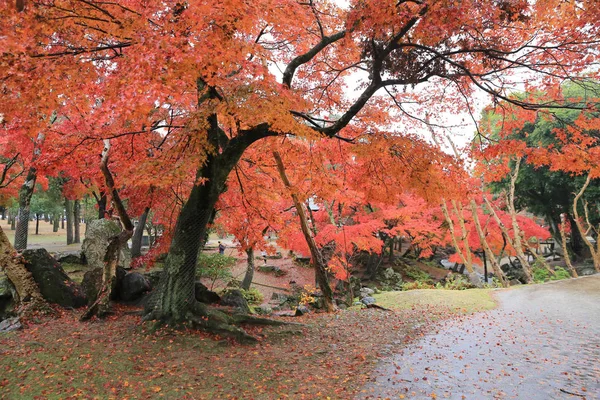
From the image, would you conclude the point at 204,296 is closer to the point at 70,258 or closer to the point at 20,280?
the point at 20,280

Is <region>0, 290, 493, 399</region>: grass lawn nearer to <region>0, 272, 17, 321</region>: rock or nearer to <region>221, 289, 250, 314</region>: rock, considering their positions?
<region>0, 272, 17, 321</region>: rock

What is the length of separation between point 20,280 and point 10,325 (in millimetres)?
1262

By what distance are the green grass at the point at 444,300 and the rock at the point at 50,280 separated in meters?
9.02

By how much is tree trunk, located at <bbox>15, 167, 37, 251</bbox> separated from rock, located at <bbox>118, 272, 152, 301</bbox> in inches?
212

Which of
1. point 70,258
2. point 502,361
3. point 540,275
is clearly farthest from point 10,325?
point 540,275

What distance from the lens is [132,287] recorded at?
956 centimetres

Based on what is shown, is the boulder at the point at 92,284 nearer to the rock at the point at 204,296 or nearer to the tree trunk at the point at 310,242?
the rock at the point at 204,296

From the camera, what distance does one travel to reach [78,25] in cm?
553

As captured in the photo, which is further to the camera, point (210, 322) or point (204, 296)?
point (204, 296)

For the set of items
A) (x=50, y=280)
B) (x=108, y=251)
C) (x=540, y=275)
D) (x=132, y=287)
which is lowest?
(x=540, y=275)

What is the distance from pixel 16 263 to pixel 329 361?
23.7ft

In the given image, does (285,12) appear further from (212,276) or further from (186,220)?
(212,276)

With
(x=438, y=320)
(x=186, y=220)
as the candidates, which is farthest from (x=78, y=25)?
(x=438, y=320)

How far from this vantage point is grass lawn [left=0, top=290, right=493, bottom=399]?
14.6 feet
